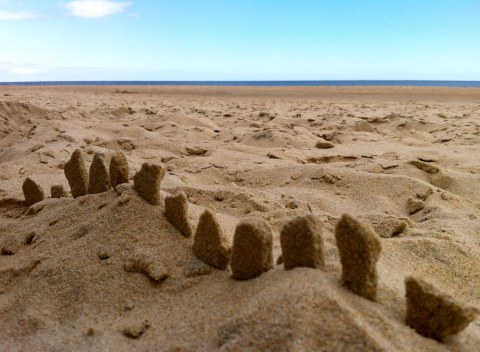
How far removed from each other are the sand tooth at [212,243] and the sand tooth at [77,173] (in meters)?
0.93

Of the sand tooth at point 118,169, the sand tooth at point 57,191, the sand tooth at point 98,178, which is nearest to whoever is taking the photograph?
the sand tooth at point 118,169

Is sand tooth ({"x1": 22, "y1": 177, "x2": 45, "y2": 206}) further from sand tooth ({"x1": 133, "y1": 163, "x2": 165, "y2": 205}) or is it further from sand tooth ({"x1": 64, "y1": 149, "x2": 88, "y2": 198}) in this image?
sand tooth ({"x1": 133, "y1": 163, "x2": 165, "y2": 205})

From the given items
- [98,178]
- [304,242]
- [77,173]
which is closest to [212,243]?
[304,242]

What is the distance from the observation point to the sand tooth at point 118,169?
6.40 ft

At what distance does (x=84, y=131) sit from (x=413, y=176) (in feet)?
10.8

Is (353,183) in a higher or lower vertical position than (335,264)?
lower

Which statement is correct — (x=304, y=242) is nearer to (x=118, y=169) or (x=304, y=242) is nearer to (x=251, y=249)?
(x=251, y=249)

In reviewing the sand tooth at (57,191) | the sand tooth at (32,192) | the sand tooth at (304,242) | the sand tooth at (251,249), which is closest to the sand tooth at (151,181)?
the sand tooth at (251,249)

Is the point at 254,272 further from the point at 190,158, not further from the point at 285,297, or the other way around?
the point at 190,158

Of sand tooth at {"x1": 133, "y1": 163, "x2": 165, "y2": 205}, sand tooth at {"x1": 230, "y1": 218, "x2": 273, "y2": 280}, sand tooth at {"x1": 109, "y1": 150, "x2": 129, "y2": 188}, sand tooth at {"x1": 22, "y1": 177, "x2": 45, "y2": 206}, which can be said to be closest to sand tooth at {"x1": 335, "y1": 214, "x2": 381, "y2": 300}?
sand tooth at {"x1": 230, "y1": 218, "x2": 273, "y2": 280}

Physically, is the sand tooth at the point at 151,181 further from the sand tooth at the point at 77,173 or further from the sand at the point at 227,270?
the sand tooth at the point at 77,173

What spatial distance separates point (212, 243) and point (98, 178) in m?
0.83

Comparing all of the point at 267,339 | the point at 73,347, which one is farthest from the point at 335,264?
the point at 73,347

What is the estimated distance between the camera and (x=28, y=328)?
1.38 meters
